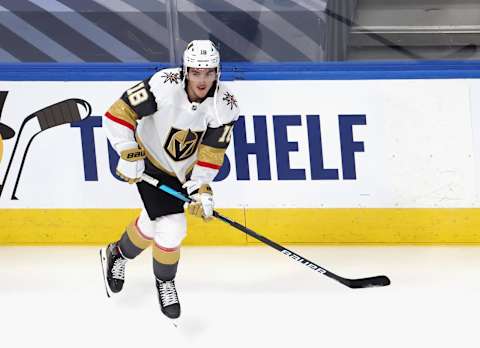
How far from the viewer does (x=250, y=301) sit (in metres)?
3.25

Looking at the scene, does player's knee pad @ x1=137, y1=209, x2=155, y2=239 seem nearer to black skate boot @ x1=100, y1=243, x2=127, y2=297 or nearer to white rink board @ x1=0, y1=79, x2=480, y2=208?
black skate boot @ x1=100, y1=243, x2=127, y2=297

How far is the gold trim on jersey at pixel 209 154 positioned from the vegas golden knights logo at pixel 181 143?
4cm

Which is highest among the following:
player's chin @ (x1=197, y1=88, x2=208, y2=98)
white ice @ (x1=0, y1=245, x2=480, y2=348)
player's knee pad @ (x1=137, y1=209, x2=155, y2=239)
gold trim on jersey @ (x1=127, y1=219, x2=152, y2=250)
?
player's chin @ (x1=197, y1=88, x2=208, y2=98)

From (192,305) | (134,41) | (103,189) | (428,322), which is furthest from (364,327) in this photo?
(134,41)

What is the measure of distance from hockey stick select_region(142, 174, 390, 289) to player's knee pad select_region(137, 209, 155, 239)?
0.18 m

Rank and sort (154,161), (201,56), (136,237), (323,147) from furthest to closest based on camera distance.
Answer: (323,147)
(136,237)
(154,161)
(201,56)

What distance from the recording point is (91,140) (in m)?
3.77

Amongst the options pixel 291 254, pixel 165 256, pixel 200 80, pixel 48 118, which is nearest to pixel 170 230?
pixel 165 256

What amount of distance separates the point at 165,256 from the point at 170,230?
0.11 metres

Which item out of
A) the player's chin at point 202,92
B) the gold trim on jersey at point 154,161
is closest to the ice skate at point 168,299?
the gold trim on jersey at point 154,161

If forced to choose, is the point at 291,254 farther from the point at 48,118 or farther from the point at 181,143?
the point at 48,118

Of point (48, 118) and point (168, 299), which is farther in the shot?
point (48, 118)

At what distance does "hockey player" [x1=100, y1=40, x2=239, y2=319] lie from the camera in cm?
280

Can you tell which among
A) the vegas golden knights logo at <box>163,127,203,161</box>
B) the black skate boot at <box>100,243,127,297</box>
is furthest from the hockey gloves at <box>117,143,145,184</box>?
the black skate boot at <box>100,243,127,297</box>
